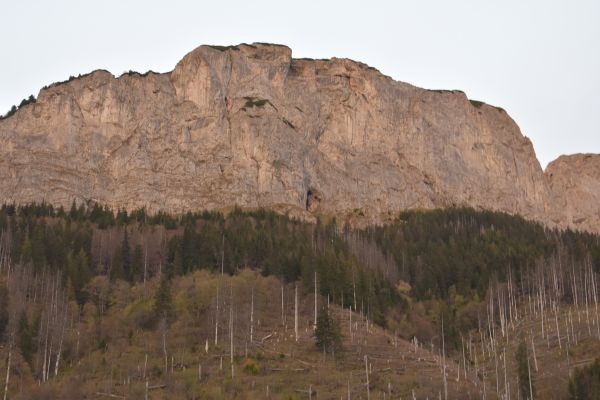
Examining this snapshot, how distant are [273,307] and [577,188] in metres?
110

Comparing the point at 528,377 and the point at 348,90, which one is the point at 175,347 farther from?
the point at 348,90

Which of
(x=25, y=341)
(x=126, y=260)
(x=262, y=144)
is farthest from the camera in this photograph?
(x=262, y=144)

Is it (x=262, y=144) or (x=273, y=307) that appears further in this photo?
(x=262, y=144)

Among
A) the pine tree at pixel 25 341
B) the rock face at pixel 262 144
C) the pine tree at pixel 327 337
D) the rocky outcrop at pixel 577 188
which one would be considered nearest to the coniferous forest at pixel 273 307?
the pine tree at pixel 327 337

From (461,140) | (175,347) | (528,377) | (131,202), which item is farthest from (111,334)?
(461,140)

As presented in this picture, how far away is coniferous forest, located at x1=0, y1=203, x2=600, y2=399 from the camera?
60.8 metres

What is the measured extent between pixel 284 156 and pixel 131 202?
80.3 ft

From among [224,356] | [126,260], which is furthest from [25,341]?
[126,260]

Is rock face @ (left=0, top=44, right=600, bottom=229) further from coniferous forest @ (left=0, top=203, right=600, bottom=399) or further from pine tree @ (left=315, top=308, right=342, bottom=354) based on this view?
pine tree @ (left=315, top=308, right=342, bottom=354)

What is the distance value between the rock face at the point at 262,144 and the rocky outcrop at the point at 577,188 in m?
6.46

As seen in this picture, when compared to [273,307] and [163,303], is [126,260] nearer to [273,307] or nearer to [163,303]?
[163,303]

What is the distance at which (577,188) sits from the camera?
16875cm

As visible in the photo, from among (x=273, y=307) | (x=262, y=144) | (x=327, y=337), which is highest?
(x=262, y=144)

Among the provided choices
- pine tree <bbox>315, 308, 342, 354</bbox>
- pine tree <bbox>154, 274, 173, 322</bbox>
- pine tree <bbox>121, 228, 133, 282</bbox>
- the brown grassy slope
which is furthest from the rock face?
pine tree <bbox>315, 308, 342, 354</bbox>
